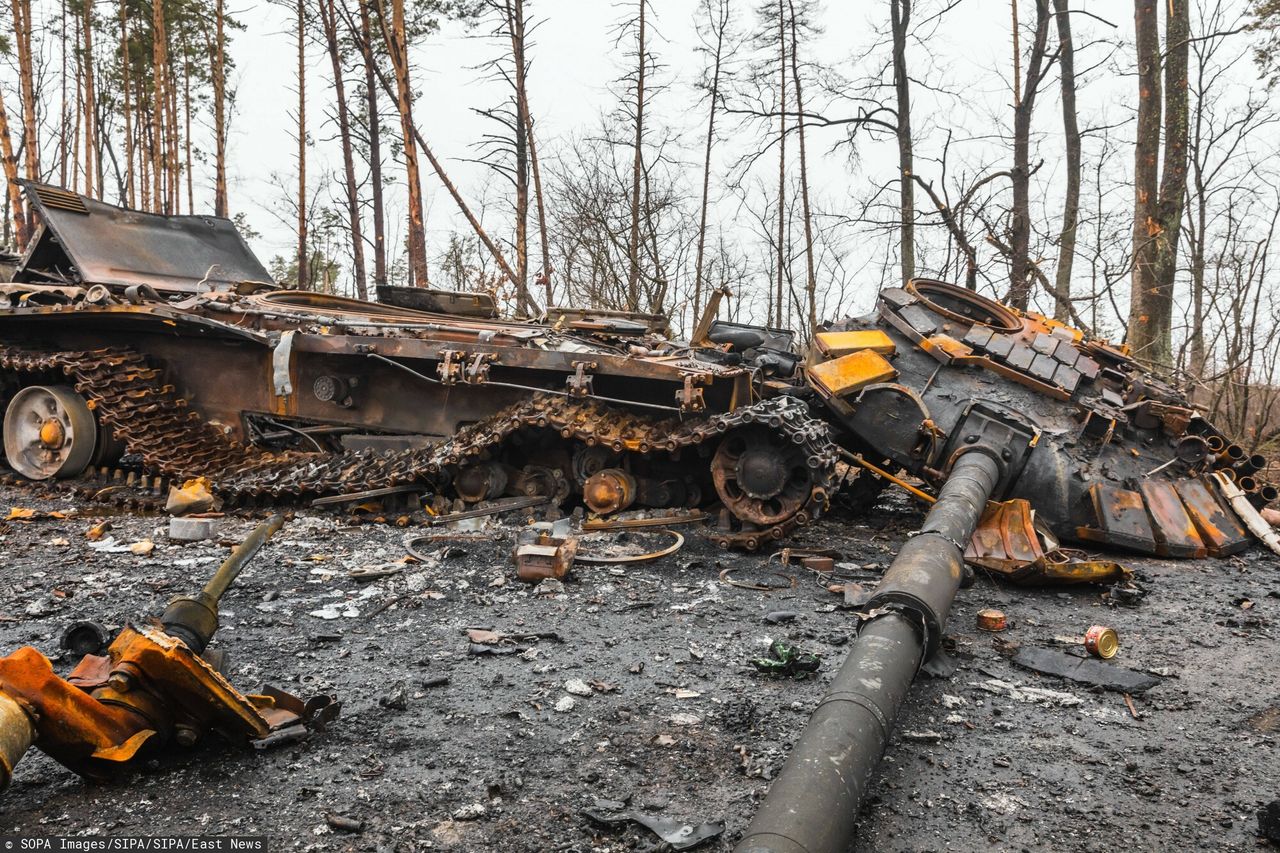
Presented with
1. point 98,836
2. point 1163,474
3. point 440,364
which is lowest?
point 98,836

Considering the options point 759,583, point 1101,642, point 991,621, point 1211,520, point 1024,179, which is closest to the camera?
point 1101,642

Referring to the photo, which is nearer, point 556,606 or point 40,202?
point 556,606

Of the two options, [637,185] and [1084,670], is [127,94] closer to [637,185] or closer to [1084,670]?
[637,185]

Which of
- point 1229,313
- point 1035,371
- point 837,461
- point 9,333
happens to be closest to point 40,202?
point 9,333

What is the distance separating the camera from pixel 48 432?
27.9 ft

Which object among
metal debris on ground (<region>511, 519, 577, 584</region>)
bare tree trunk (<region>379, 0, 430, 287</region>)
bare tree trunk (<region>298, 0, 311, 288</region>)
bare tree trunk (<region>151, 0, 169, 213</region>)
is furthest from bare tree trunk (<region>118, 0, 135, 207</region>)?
metal debris on ground (<region>511, 519, 577, 584</region>)

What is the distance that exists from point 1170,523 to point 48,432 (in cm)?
912

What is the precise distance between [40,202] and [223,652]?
7573 mm

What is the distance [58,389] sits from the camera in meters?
8.59

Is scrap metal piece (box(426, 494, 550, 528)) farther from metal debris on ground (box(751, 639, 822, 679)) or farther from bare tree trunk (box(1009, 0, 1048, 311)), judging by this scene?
bare tree trunk (box(1009, 0, 1048, 311))

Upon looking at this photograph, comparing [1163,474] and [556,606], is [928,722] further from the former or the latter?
[1163,474]

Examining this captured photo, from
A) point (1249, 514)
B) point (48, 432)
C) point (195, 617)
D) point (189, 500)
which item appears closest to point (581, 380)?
point (189, 500)

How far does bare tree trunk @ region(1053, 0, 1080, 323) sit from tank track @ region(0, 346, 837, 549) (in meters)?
10.0

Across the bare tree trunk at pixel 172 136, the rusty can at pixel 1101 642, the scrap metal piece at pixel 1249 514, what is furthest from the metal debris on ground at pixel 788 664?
the bare tree trunk at pixel 172 136
